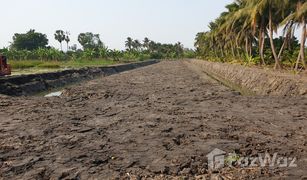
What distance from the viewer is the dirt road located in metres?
6.02

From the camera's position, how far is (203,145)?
736cm

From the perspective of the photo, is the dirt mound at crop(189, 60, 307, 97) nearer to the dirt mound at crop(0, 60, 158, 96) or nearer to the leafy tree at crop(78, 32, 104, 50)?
the dirt mound at crop(0, 60, 158, 96)

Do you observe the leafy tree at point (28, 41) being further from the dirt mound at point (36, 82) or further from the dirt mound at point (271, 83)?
the dirt mound at point (271, 83)

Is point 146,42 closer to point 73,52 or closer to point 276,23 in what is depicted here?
point 73,52

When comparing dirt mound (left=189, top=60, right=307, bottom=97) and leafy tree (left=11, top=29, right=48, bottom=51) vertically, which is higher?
leafy tree (left=11, top=29, right=48, bottom=51)

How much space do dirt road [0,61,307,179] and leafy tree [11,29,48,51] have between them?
4432 inches

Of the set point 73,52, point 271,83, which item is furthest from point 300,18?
point 73,52

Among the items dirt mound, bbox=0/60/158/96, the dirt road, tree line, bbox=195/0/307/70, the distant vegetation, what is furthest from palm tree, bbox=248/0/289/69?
the distant vegetation

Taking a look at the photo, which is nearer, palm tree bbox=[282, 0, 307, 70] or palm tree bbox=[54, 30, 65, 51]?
palm tree bbox=[282, 0, 307, 70]

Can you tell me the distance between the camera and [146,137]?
8211 mm

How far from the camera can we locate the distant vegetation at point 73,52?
87.8m

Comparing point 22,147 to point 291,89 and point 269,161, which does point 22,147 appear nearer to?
point 269,161

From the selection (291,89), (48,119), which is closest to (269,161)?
(48,119)

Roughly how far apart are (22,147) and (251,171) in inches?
187
